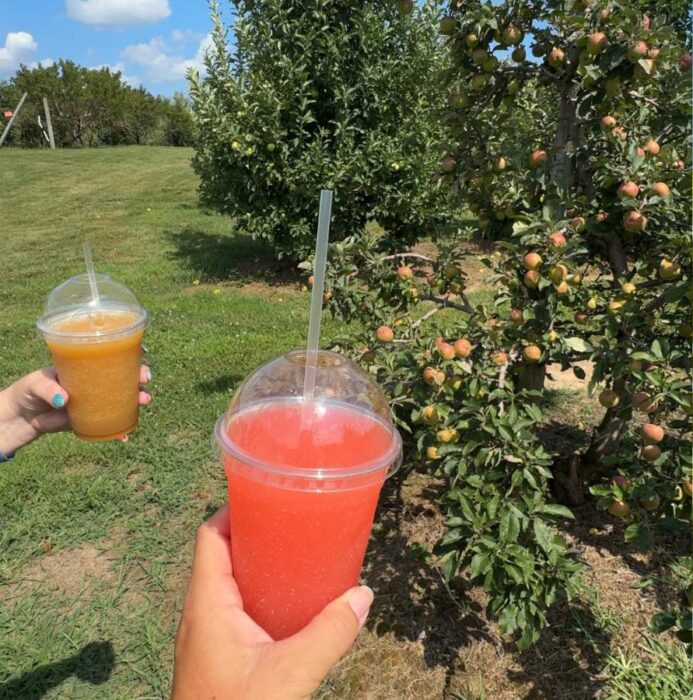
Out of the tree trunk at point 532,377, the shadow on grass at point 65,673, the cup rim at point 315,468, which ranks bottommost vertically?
the shadow on grass at point 65,673

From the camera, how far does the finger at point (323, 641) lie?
3.18ft

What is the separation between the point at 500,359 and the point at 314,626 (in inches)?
50.7

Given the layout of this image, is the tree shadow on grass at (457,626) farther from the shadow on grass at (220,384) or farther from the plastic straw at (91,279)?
the shadow on grass at (220,384)

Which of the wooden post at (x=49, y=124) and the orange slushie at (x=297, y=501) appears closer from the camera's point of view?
the orange slushie at (x=297, y=501)

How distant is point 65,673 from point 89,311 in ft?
4.87

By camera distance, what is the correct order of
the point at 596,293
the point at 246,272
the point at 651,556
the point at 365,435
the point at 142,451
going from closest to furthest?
the point at 365,435 → the point at 596,293 → the point at 651,556 → the point at 142,451 → the point at 246,272

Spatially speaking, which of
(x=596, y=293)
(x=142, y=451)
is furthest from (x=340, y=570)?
(x=142, y=451)

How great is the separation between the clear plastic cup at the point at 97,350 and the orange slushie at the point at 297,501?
2.43ft

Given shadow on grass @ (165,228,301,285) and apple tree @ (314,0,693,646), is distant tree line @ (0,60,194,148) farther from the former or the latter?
apple tree @ (314,0,693,646)

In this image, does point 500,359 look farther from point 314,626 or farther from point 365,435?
point 314,626

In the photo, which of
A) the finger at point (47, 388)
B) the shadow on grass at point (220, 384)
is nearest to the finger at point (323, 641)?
the finger at point (47, 388)

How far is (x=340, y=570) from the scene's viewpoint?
3.90 ft

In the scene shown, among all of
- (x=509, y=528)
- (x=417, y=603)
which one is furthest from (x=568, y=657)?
(x=509, y=528)

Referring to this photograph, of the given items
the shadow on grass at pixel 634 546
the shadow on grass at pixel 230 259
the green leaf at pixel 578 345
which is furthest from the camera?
the shadow on grass at pixel 230 259
